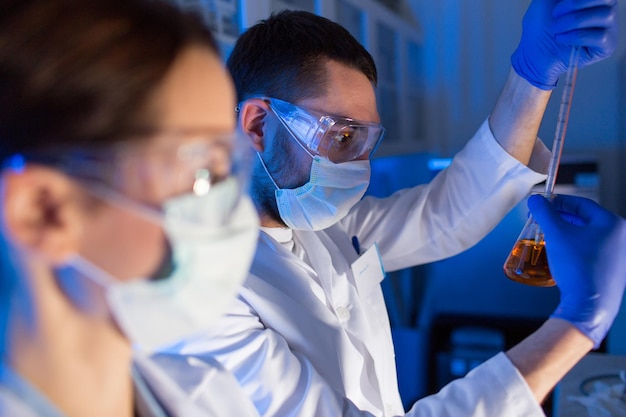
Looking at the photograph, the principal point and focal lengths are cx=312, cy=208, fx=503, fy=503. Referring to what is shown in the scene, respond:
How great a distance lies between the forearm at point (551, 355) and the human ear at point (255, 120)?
2.43 feet

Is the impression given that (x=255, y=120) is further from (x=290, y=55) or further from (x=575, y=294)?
(x=575, y=294)

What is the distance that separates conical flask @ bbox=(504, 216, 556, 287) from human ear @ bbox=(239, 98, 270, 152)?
25.6 inches

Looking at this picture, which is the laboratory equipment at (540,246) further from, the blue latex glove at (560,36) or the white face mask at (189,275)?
the white face mask at (189,275)

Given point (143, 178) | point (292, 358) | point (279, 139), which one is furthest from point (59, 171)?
point (279, 139)

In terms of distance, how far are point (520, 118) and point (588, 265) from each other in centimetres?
50

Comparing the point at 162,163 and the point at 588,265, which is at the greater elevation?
the point at 162,163

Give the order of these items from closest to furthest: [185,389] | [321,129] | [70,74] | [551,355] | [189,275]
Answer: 1. [70,74]
2. [189,275]
3. [185,389]
4. [551,355]
5. [321,129]

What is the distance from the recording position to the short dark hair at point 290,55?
1.19 m

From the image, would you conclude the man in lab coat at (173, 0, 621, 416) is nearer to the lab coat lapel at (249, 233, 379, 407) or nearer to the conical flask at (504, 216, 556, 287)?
the lab coat lapel at (249, 233, 379, 407)

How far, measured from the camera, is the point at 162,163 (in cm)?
56

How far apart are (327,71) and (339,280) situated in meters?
0.53

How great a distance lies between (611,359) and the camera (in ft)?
5.70

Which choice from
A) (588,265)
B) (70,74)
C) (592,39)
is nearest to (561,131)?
(592,39)

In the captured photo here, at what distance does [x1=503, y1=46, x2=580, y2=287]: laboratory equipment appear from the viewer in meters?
1.12
